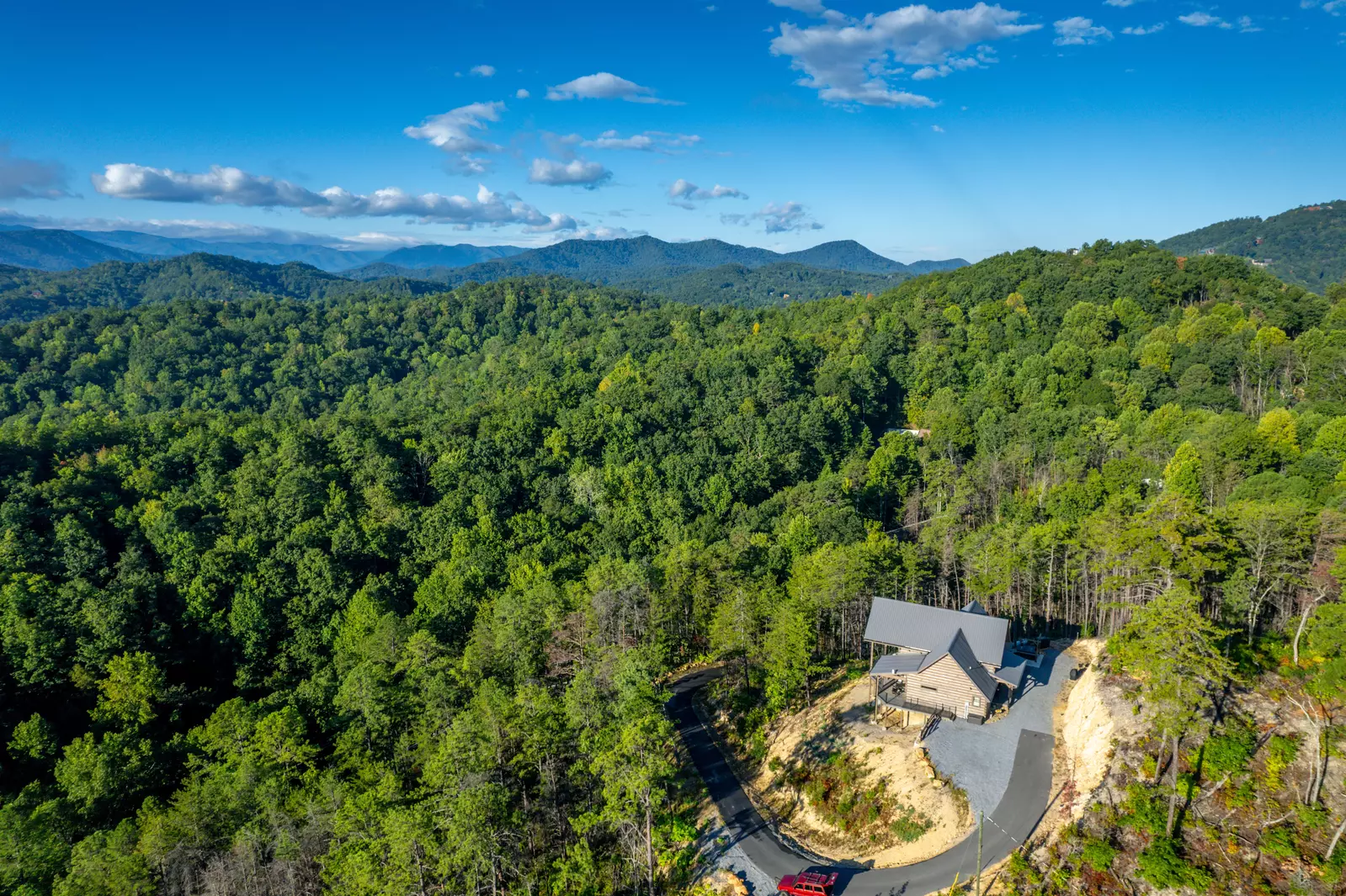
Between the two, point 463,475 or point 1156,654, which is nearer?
point 1156,654

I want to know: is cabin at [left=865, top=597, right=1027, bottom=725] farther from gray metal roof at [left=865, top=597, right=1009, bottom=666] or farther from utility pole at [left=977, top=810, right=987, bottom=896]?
utility pole at [left=977, top=810, right=987, bottom=896]

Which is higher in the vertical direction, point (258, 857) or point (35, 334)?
point (35, 334)

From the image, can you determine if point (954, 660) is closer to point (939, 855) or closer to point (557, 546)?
point (939, 855)

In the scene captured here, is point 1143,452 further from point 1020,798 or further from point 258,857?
point 258,857

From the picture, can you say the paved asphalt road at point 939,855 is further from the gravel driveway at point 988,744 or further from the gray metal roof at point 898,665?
the gray metal roof at point 898,665

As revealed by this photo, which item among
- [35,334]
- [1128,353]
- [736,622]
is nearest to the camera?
[736,622]

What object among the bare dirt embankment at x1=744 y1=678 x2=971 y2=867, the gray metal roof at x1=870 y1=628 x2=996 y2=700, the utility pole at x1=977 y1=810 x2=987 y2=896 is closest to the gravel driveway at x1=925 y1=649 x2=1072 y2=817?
the utility pole at x1=977 y1=810 x2=987 y2=896

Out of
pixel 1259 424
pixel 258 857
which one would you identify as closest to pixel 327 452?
pixel 258 857

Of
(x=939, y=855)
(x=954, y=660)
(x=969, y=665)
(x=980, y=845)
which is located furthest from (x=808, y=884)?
(x=969, y=665)
